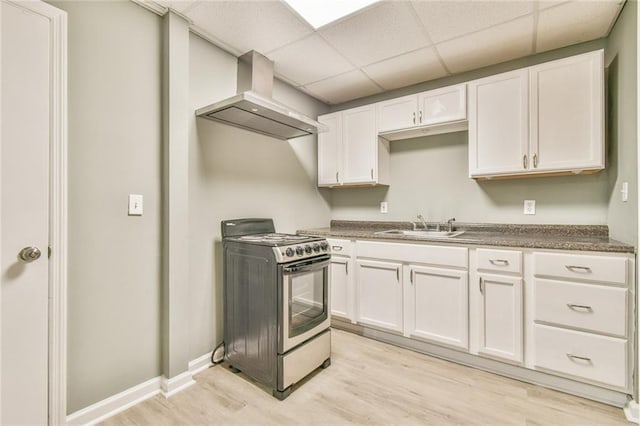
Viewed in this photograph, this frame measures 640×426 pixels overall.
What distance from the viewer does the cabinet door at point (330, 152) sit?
3262 millimetres

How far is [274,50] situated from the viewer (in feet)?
7.86

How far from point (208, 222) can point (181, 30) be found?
1335 mm

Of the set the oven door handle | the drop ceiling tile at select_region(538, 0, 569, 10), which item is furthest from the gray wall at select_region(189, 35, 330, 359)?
the drop ceiling tile at select_region(538, 0, 569, 10)

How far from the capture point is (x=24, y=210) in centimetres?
140

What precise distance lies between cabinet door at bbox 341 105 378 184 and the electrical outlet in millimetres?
1339

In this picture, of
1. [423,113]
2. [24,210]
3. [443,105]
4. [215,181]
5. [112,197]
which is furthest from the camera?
[423,113]

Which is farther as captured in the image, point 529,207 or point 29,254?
point 529,207

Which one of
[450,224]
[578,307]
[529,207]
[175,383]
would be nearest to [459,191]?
[450,224]

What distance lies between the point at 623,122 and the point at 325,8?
2023mm

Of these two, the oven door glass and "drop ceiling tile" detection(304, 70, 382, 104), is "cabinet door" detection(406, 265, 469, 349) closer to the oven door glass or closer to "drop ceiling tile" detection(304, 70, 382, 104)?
the oven door glass

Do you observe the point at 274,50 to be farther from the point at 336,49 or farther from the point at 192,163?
the point at 192,163

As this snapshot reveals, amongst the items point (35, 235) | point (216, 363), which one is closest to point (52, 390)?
point (35, 235)

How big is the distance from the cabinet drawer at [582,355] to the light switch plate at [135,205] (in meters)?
2.67

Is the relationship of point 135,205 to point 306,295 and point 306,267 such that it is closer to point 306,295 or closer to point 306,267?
point 306,267
